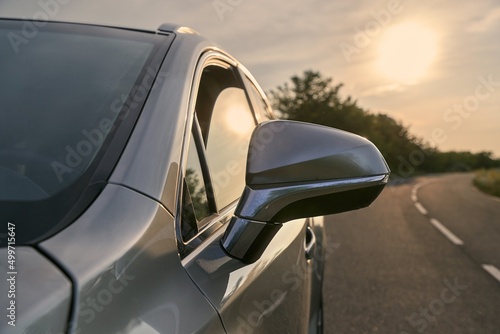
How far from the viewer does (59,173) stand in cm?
123

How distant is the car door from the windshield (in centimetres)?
19

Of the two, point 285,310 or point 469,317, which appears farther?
point 469,317

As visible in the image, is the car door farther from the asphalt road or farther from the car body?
the asphalt road

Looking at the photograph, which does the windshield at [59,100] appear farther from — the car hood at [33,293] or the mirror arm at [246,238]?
the mirror arm at [246,238]

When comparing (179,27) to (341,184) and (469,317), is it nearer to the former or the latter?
(341,184)

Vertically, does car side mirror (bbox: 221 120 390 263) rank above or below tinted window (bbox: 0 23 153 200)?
below

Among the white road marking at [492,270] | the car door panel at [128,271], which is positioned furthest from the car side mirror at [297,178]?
the white road marking at [492,270]

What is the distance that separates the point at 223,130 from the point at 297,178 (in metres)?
0.80

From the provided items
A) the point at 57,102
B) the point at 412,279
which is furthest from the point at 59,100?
the point at 412,279

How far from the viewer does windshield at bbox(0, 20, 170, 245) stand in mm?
1218

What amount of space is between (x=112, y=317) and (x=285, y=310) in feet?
2.82

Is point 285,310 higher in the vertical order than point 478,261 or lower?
higher

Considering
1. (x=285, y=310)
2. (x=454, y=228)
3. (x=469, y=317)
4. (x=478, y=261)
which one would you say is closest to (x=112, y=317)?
(x=285, y=310)

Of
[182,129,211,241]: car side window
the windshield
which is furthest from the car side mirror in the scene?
the windshield
